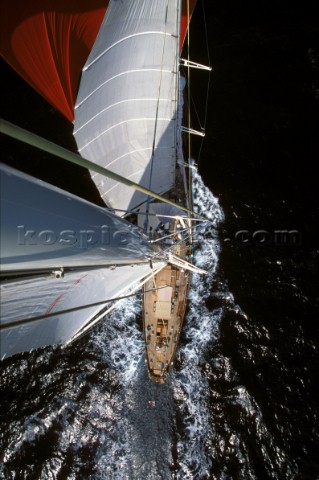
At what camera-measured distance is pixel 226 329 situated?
998 cm

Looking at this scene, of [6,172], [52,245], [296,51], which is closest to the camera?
[6,172]

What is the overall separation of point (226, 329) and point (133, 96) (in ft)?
24.3

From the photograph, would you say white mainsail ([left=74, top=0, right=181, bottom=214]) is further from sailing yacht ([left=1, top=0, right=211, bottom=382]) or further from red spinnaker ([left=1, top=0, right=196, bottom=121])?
red spinnaker ([left=1, top=0, right=196, bottom=121])

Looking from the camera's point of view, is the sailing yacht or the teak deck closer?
the sailing yacht

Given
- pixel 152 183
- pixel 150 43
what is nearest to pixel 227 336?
pixel 152 183

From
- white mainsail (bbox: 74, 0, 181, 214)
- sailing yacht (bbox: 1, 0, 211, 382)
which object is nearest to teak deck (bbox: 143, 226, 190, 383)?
sailing yacht (bbox: 1, 0, 211, 382)

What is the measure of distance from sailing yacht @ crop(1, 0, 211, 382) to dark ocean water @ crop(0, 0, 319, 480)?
3.86 feet

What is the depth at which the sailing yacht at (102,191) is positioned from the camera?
326 cm

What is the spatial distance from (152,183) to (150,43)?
11.4ft

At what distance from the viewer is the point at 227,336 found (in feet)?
32.4

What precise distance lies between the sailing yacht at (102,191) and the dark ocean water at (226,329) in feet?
3.86

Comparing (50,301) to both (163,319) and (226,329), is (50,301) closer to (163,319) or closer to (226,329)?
(163,319)

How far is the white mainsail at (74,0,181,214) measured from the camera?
7609 millimetres

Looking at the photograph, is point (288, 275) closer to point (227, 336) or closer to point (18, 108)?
point (227, 336)
